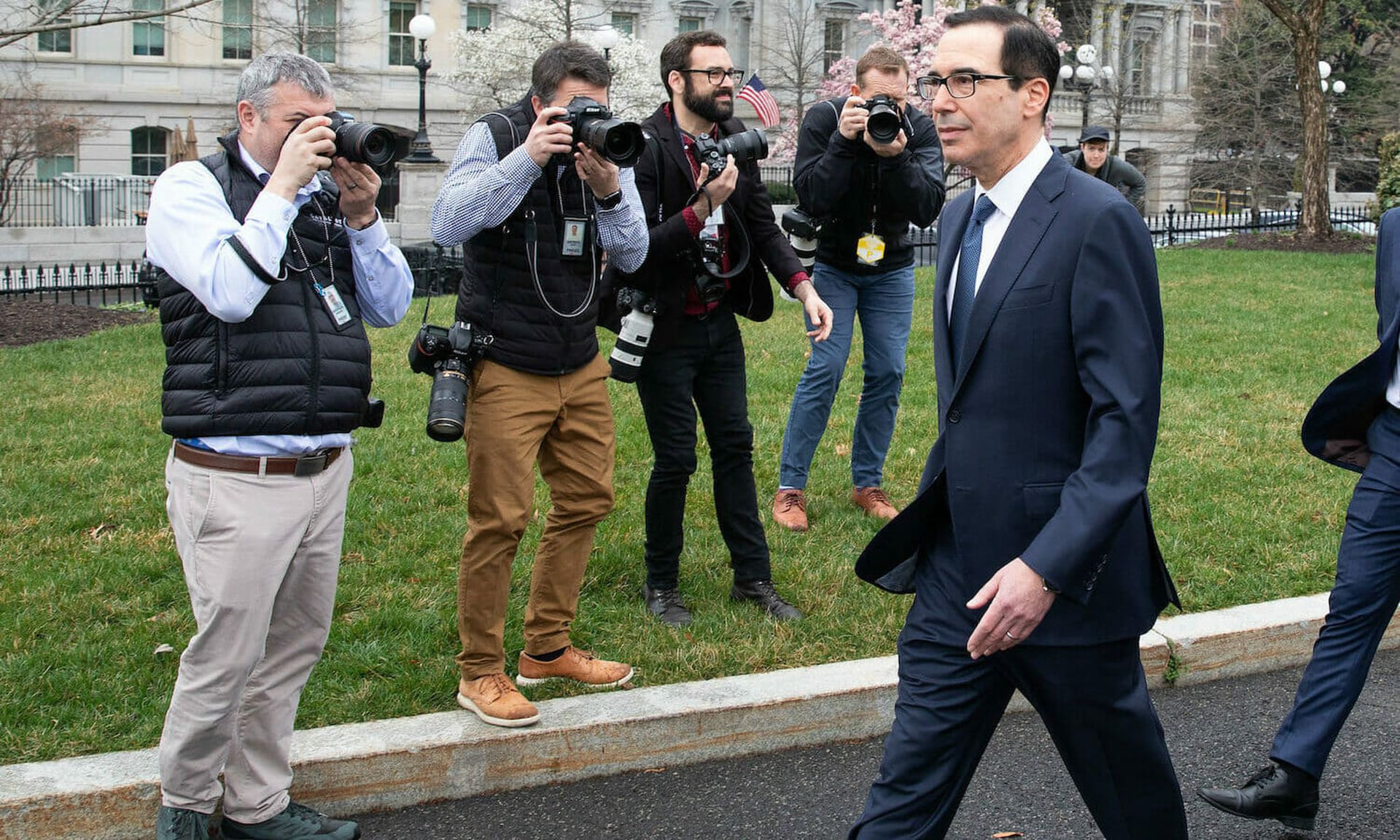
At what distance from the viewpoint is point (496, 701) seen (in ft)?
14.2

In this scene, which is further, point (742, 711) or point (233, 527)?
point (742, 711)

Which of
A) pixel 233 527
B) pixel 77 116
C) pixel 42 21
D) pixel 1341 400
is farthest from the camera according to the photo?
pixel 77 116

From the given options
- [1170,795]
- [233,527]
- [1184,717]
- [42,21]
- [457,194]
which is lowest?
[1184,717]

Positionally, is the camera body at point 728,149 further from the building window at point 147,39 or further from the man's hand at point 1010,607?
the building window at point 147,39

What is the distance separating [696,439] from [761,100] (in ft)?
8.39

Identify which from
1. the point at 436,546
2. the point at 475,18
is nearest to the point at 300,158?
the point at 436,546

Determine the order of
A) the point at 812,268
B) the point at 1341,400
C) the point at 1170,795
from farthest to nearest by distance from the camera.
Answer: the point at 812,268 → the point at 1341,400 → the point at 1170,795

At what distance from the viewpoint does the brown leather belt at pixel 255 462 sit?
11.4ft

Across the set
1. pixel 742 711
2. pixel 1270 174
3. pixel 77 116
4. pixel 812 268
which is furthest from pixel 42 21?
Result: pixel 1270 174

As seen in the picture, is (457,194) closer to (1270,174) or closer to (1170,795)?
(1170,795)

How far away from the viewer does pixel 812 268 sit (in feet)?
21.7

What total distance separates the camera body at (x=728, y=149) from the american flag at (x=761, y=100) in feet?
2.43

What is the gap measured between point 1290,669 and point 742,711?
2.40 m

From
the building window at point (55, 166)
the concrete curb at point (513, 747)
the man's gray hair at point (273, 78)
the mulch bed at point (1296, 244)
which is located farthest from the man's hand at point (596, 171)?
the building window at point (55, 166)
